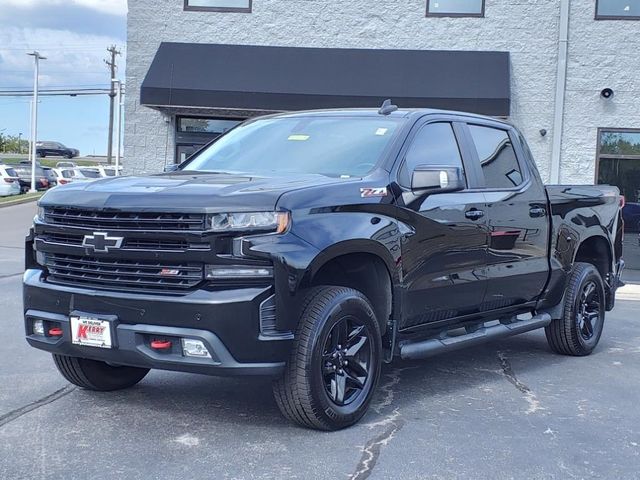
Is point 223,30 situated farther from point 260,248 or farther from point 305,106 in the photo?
point 260,248

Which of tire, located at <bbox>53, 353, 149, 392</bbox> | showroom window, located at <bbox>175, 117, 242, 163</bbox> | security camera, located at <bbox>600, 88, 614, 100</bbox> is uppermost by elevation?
security camera, located at <bbox>600, 88, 614, 100</bbox>

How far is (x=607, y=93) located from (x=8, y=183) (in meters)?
28.2

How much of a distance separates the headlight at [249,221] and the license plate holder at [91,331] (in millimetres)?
799

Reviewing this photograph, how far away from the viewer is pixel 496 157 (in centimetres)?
676

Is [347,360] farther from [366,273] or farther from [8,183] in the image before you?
[8,183]

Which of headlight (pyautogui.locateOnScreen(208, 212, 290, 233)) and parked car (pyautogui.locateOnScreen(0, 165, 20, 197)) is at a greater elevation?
headlight (pyautogui.locateOnScreen(208, 212, 290, 233))

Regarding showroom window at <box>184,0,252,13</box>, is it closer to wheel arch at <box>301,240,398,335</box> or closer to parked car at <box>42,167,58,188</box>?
wheel arch at <box>301,240,398,335</box>

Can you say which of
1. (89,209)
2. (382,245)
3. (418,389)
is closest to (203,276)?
(89,209)

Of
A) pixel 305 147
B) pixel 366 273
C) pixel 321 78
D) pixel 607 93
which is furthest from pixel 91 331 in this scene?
pixel 607 93

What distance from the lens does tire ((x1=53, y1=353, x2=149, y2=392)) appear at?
18.3ft

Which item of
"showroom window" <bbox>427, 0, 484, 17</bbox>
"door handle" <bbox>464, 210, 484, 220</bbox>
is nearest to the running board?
"door handle" <bbox>464, 210, 484, 220</bbox>

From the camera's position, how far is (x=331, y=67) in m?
16.4

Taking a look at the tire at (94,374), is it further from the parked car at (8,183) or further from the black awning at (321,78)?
the parked car at (8,183)

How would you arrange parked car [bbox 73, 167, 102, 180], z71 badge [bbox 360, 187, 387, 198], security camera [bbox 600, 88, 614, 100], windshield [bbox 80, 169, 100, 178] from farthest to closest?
windshield [bbox 80, 169, 100, 178] < parked car [bbox 73, 167, 102, 180] < security camera [bbox 600, 88, 614, 100] < z71 badge [bbox 360, 187, 387, 198]
